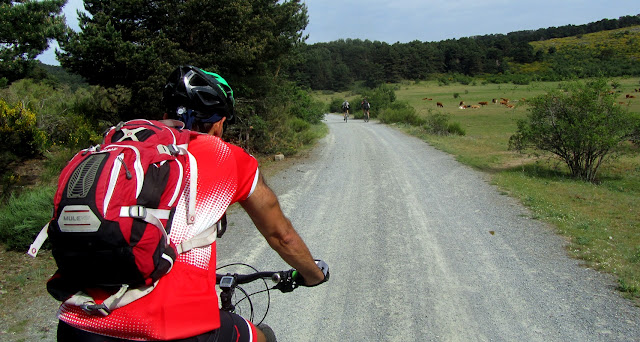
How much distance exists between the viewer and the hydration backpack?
1.34 metres

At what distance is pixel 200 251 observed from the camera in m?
1.62

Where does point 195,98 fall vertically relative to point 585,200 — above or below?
above

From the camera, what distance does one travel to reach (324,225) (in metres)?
7.22

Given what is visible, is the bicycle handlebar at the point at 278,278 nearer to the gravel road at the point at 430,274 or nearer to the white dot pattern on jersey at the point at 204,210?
the white dot pattern on jersey at the point at 204,210

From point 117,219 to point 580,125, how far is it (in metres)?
12.7

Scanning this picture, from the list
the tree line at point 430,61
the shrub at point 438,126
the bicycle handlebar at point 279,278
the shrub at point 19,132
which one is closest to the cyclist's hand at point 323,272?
the bicycle handlebar at point 279,278

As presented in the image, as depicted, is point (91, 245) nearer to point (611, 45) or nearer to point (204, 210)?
point (204, 210)

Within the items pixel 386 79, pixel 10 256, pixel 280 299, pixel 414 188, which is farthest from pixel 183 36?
pixel 386 79

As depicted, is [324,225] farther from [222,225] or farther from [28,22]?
[28,22]

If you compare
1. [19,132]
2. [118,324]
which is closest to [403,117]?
[19,132]

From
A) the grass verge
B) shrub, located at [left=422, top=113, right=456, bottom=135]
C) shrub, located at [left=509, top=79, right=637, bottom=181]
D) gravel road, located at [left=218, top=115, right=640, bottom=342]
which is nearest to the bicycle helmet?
gravel road, located at [left=218, top=115, right=640, bottom=342]

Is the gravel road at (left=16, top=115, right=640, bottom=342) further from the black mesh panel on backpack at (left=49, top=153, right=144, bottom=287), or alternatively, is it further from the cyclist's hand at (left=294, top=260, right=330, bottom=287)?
the black mesh panel on backpack at (left=49, top=153, right=144, bottom=287)

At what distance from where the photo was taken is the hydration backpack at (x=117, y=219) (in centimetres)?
134

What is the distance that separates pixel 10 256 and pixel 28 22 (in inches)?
200
